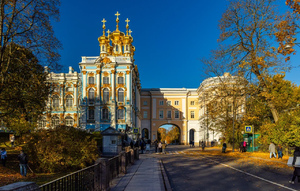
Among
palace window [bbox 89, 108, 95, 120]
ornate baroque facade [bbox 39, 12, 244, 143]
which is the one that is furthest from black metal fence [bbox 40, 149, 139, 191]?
palace window [bbox 89, 108, 95, 120]

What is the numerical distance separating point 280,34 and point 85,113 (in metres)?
52.7

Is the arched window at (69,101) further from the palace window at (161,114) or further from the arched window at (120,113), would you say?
the palace window at (161,114)

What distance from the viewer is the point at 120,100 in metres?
62.2

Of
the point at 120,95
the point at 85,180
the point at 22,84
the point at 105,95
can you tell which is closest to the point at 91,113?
the point at 105,95

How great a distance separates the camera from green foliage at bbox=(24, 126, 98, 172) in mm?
17094

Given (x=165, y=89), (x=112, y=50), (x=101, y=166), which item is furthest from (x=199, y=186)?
(x=165, y=89)

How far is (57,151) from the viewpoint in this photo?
56.3ft

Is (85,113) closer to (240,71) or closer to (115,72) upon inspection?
(115,72)

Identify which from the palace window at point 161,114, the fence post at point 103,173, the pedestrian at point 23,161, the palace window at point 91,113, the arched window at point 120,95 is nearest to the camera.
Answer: the fence post at point 103,173

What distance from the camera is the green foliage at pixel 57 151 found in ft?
56.1

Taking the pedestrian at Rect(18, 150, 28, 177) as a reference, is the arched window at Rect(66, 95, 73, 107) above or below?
above

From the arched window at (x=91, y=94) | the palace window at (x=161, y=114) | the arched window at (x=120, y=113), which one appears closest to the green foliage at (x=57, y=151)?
the arched window at (x=120, y=113)

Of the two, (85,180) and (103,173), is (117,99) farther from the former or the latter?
(85,180)

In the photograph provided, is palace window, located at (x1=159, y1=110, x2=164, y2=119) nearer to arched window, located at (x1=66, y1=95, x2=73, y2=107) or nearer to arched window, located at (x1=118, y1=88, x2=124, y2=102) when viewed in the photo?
arched window, located at (x1=66, y1=95, x2=73, y2=107)
